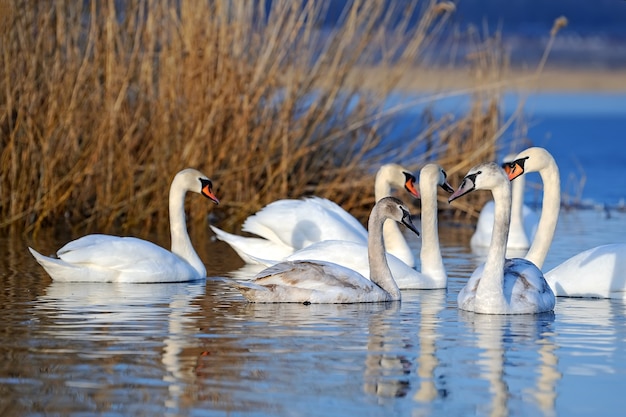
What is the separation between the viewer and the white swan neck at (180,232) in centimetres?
1081

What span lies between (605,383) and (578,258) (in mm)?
3292

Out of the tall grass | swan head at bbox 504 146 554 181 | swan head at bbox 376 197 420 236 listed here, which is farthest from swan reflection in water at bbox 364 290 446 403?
the tall grass

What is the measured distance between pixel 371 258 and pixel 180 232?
1983 millimetres

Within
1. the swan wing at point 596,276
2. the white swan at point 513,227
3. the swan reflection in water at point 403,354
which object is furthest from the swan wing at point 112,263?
the white swan at point 513,227

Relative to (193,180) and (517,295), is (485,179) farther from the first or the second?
(193,180)

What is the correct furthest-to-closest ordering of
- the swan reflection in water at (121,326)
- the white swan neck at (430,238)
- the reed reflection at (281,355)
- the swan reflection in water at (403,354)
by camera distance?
the white swan neck at (430,238), the swan reflection in water at (121,326), the swan reflection in water at (403,354), the reed reflection at (281,355)

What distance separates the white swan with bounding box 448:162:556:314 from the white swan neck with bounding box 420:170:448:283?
1.11 metres

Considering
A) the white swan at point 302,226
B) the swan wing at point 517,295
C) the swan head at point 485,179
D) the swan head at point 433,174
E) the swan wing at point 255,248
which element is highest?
the swan head at point 433,174

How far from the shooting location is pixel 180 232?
11070 mm

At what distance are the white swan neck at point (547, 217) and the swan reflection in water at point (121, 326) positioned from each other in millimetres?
2268

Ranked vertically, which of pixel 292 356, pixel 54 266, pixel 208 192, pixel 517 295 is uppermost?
pixel 208 192

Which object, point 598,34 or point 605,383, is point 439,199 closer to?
point 605,383

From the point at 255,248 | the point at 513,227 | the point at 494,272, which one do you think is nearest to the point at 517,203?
the point at 513,227

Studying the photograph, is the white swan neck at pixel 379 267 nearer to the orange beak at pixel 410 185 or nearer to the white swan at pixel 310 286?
the white swan at pixel 310 286
